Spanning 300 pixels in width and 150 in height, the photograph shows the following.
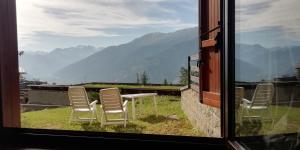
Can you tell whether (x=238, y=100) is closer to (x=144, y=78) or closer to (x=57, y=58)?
(x=144, y=78)

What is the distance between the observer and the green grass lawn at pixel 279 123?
3.24 feet

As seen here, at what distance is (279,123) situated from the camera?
110cm

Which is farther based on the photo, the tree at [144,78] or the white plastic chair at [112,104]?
the tree at [144,78]

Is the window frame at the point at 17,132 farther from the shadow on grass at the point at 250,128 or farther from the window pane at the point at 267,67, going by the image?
the window pane at the point at 267,67

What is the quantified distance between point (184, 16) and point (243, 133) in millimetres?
11250

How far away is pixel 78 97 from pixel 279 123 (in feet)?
15.6

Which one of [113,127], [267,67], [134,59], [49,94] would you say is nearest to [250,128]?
[267,67]

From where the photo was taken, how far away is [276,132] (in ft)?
3.71

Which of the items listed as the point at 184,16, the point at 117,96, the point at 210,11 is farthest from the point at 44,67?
the point at 210,11

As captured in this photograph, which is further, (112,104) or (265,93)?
(112,104)

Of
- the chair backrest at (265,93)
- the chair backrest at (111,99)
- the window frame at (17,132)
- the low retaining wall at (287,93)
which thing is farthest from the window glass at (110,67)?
the low retaining wall at (287,93)

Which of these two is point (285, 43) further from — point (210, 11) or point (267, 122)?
point (210, 11)

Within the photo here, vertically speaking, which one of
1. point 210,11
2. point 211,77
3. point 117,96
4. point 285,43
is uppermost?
point 210,11

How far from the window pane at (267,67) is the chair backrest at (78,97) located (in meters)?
4.15
